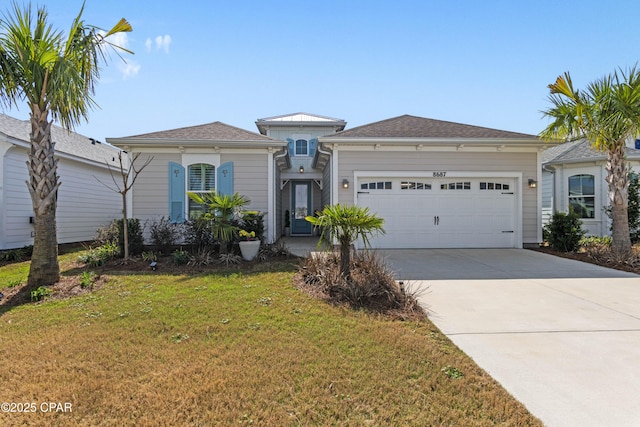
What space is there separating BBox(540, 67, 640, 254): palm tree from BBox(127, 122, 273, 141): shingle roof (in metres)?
7.66

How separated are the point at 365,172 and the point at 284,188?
625 cm

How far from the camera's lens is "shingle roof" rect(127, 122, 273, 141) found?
30.4 ft

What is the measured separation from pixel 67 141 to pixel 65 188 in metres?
2.59

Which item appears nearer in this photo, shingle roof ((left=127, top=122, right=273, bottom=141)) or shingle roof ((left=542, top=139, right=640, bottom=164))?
shingle roof ((left=127, top=122, right=273, bottom=141))

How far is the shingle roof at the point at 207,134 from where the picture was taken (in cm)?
926

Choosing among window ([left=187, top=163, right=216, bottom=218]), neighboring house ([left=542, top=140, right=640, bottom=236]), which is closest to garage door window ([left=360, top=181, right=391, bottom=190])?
window ([left=187, top=163, right=216, bottom=218])

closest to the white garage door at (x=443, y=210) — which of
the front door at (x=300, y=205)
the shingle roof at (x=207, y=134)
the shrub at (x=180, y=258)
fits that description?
the shingle roof at (x=207, y=134)

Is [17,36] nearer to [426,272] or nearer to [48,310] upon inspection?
[48,310]

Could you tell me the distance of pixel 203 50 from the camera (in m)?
8.28

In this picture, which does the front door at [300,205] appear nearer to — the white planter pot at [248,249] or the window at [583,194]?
the white planter pot at [248,249]

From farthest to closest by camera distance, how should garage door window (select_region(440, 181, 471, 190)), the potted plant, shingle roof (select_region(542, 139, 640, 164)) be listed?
shingle roof (select_region(542, 139, 640, 164))
garage door window (select_region(440, 181, 471, 190))
the potted plant

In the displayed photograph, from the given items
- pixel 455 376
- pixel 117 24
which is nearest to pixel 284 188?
pixel 117 24

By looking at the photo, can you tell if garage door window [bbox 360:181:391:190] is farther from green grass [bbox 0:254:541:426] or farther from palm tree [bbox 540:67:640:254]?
green grass [bbox 0:254:541:426]

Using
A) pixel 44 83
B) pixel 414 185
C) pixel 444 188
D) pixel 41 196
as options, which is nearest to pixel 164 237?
pixel 41 196
